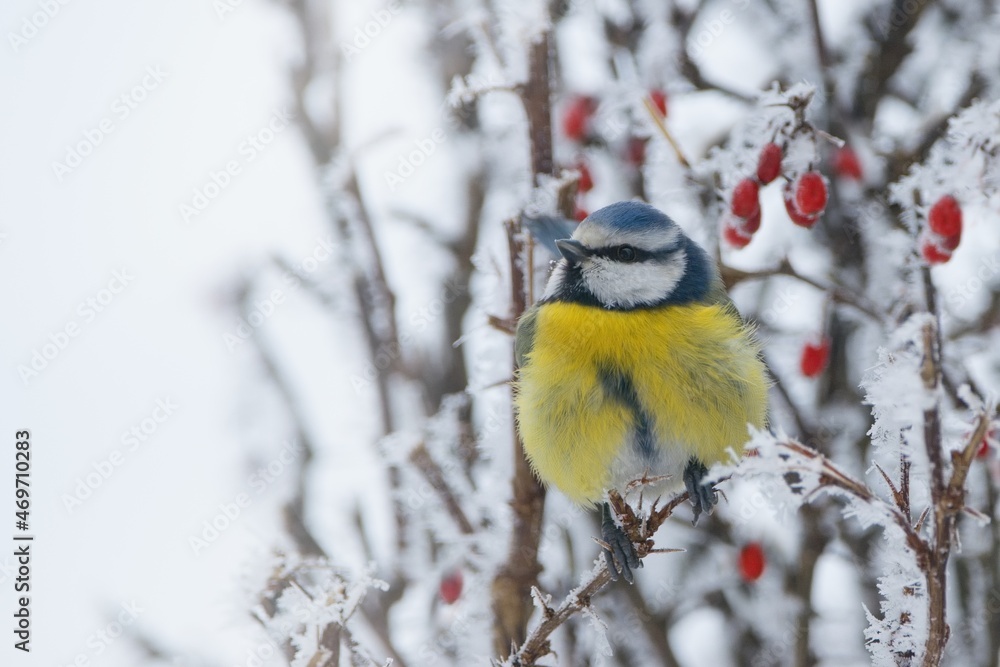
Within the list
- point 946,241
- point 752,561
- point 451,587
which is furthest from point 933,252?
point 451,587

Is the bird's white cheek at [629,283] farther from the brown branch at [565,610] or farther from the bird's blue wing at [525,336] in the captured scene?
the brown branch at [565,610]

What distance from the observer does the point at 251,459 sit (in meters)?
2.66

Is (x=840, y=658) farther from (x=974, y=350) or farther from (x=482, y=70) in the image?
(x=482, y=70)

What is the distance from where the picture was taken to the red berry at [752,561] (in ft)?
7.39

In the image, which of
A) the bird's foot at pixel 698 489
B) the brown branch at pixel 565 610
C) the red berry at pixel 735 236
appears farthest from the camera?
the red berry at pixel 735 236

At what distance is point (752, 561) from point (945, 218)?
3.22ft

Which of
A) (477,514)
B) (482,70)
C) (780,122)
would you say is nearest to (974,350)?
(780,122)

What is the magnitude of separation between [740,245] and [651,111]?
13.3 inches

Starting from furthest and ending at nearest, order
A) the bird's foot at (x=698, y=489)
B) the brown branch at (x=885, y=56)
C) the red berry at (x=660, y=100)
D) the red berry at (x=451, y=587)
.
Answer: the brown branch at (x=885, y=56)
the red berry at (x=660, y=100)
the red berry at (x=451, y=587)
the bird's foot at (x=698, y=489)

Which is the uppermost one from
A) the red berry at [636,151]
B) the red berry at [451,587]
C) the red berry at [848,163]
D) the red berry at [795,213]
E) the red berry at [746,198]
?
the red berry at [746,198]

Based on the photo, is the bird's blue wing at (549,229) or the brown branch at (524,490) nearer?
the brown branch at (524,490)

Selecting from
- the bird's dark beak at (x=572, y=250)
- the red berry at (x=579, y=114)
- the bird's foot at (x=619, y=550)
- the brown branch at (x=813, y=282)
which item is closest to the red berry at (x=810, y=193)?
the brown branch at (x=813, y=282)

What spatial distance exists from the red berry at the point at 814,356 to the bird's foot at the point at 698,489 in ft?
1.55

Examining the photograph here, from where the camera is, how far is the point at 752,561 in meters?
2.25
